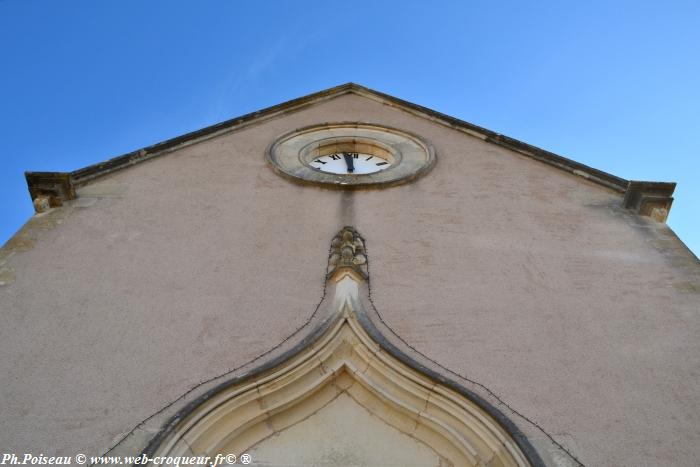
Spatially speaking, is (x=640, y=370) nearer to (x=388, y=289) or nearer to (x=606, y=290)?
(x=606, y=290)

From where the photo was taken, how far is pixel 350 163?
10.5m

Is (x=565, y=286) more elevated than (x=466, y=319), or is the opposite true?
(x=565, y=286)

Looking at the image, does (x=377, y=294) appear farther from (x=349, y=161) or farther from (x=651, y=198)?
(x=349, y=161)

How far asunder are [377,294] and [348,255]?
0.60 metres

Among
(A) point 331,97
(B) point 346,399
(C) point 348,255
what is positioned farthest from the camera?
(A) point 331,97

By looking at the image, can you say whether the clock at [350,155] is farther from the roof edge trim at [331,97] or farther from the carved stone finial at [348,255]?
the carved stone finial at [348,255]

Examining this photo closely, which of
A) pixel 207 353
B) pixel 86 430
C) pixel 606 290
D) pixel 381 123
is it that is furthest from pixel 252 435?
pixel 381 123

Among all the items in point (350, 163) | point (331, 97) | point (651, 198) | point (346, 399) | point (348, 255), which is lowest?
point (346, 399)

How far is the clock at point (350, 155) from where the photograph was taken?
9180mm

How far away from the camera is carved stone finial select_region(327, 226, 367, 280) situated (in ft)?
22.5

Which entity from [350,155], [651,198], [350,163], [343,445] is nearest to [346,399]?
[343,445]

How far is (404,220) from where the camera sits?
817 centimetres

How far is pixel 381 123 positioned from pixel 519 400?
22.4ft

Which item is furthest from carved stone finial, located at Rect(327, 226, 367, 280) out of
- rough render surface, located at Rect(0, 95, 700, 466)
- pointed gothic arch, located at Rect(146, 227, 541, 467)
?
pointed gothic arch, located at Rect(146, 227, 541, 467)
